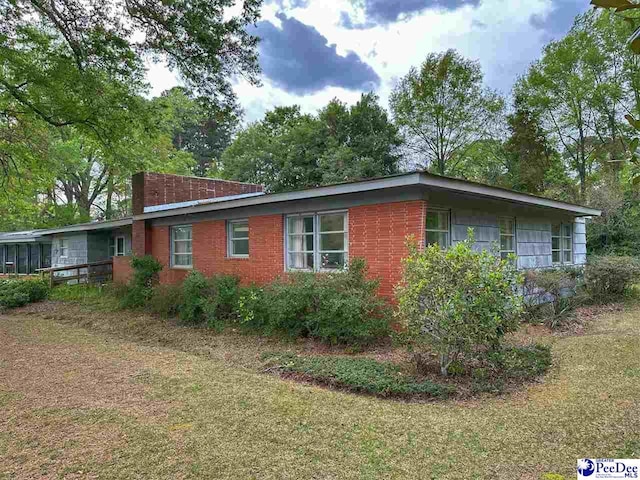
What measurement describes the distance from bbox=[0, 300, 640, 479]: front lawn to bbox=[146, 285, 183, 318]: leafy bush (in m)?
3.68

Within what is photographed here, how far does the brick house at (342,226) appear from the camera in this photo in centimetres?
778

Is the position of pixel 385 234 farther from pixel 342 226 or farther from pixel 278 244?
pixel 278 244

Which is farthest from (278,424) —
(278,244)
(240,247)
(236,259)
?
(240,247)

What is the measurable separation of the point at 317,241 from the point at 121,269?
9717 millimetres

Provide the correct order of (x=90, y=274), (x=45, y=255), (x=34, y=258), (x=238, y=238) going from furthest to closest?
1. (x=34, y=258)
2. (x=45, y=255)
3. (x=90, y=274)
4. (x=238, y=238)

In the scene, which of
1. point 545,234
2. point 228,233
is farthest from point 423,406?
point 545,234

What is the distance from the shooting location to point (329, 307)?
7242 mm

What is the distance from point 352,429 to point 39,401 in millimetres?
3696

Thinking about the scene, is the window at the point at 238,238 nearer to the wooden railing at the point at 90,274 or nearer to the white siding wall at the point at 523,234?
the white siding wall at the point at 523,234

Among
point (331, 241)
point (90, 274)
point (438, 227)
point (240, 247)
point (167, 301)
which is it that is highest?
point (438, 227)

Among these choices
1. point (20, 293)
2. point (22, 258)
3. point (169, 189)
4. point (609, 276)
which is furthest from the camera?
point (22, 258)

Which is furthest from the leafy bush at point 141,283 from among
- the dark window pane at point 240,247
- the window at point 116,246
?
the window at point 116,246

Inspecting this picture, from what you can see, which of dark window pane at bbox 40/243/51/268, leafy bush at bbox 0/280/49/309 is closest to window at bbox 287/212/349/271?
leafy bush at bbox 0/280/49/309

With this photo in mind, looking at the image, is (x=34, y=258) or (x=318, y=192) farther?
(x=34, y=258)
